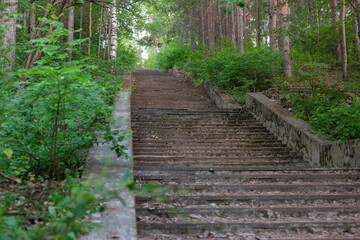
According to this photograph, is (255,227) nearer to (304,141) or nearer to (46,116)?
(46,116)

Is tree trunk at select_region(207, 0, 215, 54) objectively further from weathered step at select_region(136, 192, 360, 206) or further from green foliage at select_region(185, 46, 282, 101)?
weathered step at select_region(136, 192, 360, 206)

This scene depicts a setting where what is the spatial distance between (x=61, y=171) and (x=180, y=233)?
5.14 feet

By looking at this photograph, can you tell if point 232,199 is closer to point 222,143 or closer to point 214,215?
point 214,215

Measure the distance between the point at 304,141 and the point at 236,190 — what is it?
2845mm

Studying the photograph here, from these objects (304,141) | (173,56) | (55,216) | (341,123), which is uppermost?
(173,56)

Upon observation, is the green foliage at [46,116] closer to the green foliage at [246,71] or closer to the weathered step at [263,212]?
the weathered step at [263,212]

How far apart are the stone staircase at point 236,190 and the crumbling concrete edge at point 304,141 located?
0.23 m

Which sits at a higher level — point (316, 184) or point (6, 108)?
point (6, 108)

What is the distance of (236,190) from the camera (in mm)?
5035

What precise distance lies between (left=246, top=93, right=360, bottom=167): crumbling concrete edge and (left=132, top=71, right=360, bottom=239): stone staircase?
0.76ft

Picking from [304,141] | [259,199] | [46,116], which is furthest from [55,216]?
[304,141]

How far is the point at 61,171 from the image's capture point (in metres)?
4.22

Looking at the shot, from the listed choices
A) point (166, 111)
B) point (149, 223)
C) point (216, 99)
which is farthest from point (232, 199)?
point (216, 99)

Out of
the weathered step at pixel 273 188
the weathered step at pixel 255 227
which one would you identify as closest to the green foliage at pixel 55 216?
the weathered step at pixel 255 227
